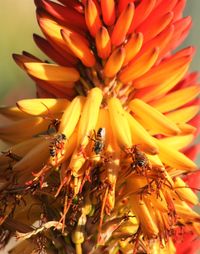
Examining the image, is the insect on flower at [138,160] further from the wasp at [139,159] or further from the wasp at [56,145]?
the wasp at [56,145]

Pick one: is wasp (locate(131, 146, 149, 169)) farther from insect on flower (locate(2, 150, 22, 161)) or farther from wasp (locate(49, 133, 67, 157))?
insect on flower (locate(2, 150, 22, 161))

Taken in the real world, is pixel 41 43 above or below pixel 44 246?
above

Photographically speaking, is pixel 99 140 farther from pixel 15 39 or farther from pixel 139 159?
pixel 15 39

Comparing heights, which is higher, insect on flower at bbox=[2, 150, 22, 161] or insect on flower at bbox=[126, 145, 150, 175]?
insect on flower at bbox=[2, 150, 22, 161]

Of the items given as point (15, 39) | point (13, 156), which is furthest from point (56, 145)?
point (15, 39)

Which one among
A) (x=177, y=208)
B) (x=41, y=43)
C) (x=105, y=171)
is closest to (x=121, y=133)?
Result: (x=105, y=171)

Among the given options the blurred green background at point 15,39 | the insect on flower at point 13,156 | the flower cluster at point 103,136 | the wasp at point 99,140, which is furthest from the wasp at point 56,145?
the blurred green background at point 15,39

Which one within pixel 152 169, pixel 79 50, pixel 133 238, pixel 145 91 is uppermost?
pixel 79 50

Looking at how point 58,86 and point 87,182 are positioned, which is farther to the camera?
point 58,86

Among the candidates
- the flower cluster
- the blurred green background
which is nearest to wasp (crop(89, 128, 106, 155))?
the flower cluster

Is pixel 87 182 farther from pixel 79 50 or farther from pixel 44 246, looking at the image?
pixel 79 50
